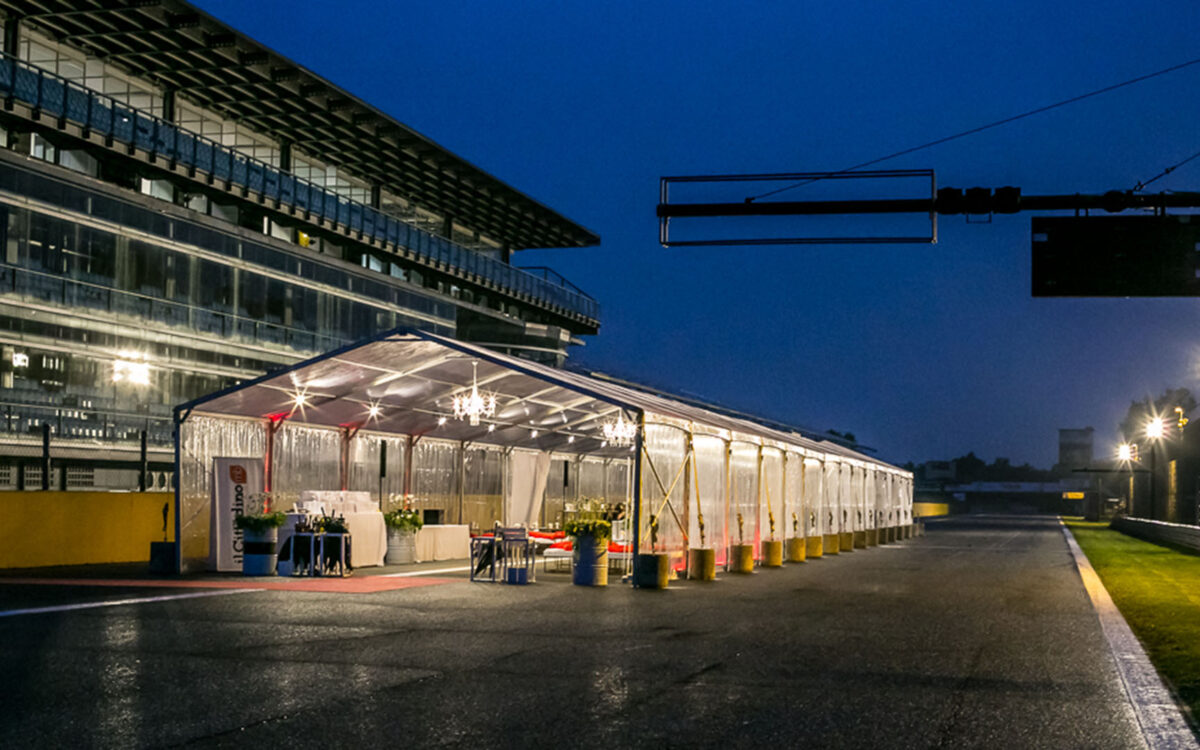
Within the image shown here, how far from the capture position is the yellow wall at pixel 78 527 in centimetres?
2286

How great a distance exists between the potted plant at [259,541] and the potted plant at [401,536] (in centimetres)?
367

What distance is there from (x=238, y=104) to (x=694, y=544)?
1095 inches

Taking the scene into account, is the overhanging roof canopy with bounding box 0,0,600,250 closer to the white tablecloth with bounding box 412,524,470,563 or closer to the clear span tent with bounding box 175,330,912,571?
the clear span tent with bounding box 175,330,912,571

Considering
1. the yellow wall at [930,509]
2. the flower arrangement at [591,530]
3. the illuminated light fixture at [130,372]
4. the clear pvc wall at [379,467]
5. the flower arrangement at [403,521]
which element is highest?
the illuminated light fixture at [130,372]

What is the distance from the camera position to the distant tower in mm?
161250

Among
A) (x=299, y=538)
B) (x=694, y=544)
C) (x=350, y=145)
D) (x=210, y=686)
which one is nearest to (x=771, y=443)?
(x=694, y=544)

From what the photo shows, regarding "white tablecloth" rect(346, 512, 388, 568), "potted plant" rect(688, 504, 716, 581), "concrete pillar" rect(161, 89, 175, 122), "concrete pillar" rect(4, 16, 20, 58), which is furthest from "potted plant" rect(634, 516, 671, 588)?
"concrete pillar" rect(161, 89, 175, 122)

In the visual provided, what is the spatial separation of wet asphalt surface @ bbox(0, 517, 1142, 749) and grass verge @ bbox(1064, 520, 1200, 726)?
619 mm

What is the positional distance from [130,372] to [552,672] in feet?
104

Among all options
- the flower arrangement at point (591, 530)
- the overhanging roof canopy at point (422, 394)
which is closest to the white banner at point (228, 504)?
the overhanging roof canopy at point (422, 394)

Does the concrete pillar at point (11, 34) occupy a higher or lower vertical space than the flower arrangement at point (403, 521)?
higher

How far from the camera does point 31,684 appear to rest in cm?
934

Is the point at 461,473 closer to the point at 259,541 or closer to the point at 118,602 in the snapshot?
the point at 259,541

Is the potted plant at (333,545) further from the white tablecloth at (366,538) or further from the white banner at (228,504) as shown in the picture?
the white banner at (228,504)
